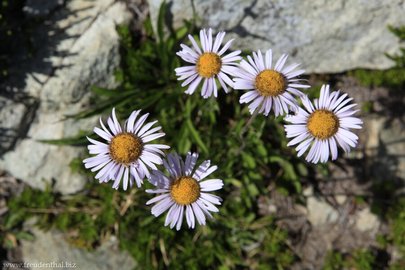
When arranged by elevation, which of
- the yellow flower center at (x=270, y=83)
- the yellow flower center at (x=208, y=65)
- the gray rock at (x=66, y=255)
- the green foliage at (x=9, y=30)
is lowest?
the gray rock at (x=66, y=255)

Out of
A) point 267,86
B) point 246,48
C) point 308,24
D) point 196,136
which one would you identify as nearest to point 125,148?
point 267,86

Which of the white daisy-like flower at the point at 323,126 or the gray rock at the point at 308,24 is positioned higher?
the gray rock at the point at 308,24

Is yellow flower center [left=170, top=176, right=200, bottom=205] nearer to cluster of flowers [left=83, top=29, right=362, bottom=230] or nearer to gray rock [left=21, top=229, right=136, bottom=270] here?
cluster of flowers [left=83, top=29, right=362, bottom=230]

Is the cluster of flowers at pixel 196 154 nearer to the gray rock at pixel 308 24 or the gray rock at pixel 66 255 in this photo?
the gray rock at pixel 308 24

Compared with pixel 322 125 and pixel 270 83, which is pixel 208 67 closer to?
pixel 270 83

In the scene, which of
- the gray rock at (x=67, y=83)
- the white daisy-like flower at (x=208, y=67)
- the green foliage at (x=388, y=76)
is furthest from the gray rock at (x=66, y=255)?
the green foliage at (x=388, y=76)

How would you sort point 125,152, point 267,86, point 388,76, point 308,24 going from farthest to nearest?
point 388,76 → point 308,24 → point 267,86 → point 125,152
